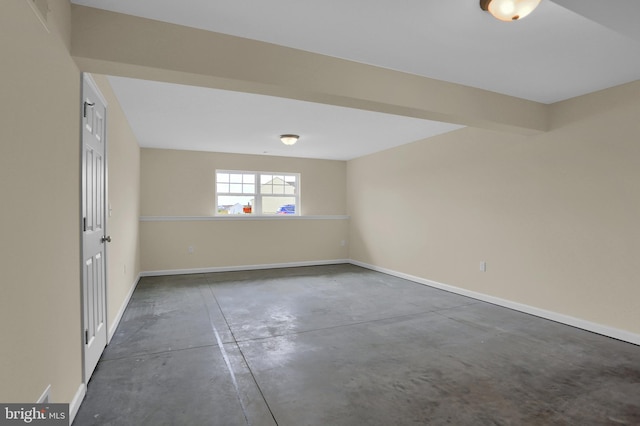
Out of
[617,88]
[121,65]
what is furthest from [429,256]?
[121,65]

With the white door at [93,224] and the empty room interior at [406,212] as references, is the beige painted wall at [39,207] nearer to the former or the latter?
the empty room interior at [406,212]

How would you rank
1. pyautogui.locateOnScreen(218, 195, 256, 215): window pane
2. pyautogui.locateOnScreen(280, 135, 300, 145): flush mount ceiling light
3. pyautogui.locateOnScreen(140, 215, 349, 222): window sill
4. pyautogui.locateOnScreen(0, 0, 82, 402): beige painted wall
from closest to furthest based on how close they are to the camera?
pyautogui.locateOnScreen(0, 0, 82, 402): beige painted wall < pyautogui.locateOnScreen(280, 135, 300, 145): flush mount ceiling light < pyautogui.locateOnScreen(140, 215, 349, 222): window sill < pyautogui.locateOnScreen(218, 195, 256, 215): window pane

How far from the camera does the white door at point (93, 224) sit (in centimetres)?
215

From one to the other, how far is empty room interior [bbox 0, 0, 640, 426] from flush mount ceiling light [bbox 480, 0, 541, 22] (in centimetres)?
1

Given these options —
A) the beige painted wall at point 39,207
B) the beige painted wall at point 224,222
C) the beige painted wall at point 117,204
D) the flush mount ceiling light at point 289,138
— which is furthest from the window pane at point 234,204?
the beige painted wall at point 39,207

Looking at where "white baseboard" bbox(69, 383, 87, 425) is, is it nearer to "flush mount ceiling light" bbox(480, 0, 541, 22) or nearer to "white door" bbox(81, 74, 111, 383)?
"white door" bbox(81, 74, 111, 383)

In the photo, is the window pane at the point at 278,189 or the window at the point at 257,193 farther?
the window pane at the point at 278,189

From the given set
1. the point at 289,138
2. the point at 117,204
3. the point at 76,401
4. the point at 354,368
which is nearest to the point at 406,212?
the point at 289,138

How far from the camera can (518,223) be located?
12.9 ft

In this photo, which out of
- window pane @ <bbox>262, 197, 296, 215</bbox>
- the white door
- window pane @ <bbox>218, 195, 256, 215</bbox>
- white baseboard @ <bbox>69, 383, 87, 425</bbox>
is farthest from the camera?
window pane @ <bbox>262, 197, 296, 215</bbox>

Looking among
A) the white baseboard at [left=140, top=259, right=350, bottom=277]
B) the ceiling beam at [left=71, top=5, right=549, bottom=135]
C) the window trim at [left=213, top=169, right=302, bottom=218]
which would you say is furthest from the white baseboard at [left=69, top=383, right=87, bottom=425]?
the window trim at [left=213, top=169, right=302, bottom=218]

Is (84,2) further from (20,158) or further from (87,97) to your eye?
(20,158)

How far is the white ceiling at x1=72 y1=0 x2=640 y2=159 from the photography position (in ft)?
6.30

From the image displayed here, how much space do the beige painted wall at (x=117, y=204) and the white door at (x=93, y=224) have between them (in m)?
0.22
